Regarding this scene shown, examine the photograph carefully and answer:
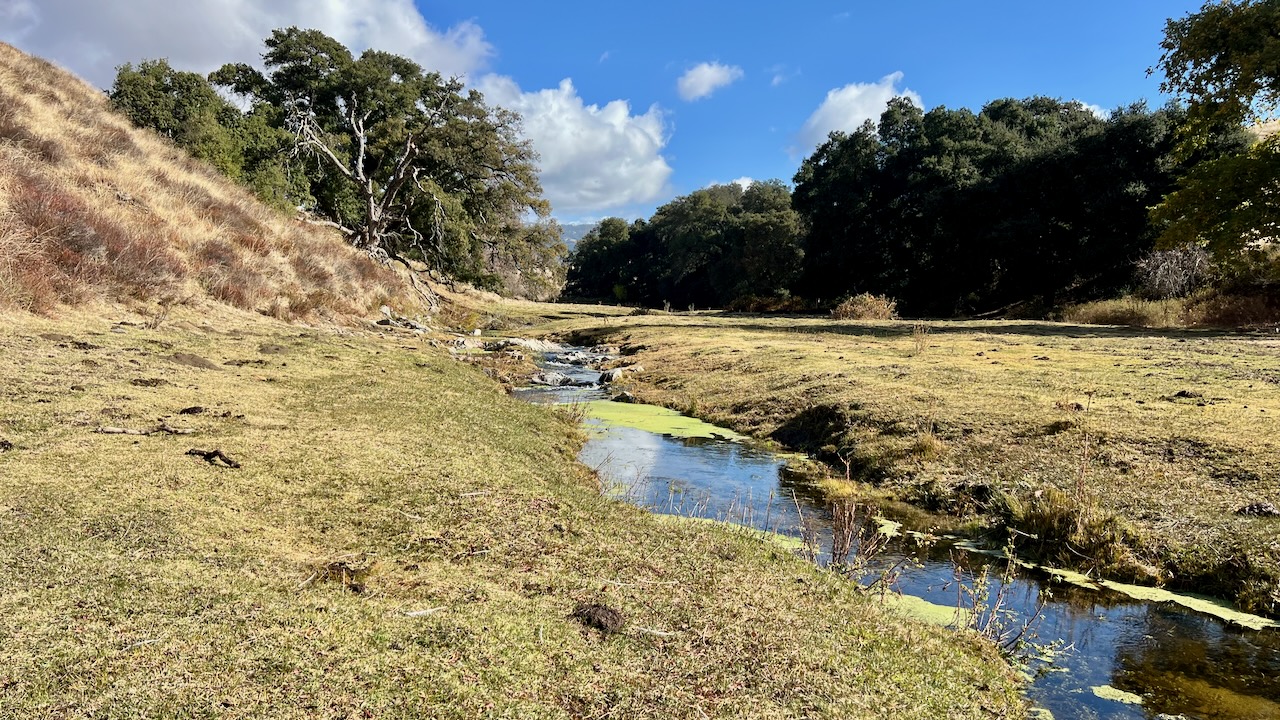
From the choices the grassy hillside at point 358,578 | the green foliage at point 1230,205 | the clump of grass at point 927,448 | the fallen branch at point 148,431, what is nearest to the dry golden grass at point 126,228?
the grassy hillside at point 358,578

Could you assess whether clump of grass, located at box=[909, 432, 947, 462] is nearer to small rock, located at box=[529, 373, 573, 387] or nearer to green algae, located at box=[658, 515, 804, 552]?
green algae, located at box=[658, 515, 804, 552]

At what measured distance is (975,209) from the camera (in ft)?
140

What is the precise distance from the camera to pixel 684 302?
271ft

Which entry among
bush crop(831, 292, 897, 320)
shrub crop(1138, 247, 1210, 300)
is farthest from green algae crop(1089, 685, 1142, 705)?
bush crop(831, 292, 897, 320)

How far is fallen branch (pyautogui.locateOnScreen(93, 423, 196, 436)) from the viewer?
5480 millimetres

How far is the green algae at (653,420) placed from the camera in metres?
12.0

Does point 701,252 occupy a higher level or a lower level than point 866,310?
higher

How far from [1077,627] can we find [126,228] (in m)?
15.9

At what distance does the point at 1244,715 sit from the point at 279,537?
597cm

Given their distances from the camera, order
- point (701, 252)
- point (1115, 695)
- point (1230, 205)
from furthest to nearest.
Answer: point (701, 252) < point (1230, 205) < point (1115, 695)

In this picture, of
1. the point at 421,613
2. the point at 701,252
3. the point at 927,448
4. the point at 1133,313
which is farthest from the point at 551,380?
the point at 701,252

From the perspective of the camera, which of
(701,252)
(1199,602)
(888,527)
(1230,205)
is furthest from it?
(701,252)

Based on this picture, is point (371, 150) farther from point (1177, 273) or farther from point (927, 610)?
point (1177, 273)

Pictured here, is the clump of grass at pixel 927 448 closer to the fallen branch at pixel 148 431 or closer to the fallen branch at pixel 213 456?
the fallen branch at pixel 213 456
